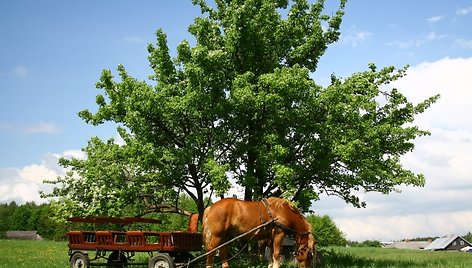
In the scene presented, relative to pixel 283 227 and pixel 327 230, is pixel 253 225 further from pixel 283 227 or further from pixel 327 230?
pixel 327 230

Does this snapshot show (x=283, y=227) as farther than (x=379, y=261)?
No

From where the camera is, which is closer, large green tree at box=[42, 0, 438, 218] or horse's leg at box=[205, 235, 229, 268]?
horse's leg at box=[205, 235, 229, 268]

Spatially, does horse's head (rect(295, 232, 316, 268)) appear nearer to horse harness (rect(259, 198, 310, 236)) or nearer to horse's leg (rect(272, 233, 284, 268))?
horse harness (rect(259, 198, 310, 236))

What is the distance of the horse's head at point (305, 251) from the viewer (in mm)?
16531

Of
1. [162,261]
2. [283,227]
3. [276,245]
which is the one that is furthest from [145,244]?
[283,227]

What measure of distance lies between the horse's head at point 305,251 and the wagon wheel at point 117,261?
735 cm

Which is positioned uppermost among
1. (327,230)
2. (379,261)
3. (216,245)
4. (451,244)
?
(327,230)

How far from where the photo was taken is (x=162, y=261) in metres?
17.5

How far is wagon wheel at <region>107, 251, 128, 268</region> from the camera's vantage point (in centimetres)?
2000

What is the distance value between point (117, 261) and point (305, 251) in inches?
315

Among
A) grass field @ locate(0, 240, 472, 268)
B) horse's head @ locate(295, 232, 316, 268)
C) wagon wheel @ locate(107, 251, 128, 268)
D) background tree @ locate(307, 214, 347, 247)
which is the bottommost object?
grass field @ locate(0, 240, 472, 268)

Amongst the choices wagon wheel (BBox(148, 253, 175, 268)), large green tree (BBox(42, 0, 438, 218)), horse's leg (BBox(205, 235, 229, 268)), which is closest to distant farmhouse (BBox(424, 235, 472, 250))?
large green tree (BBox(42, 0, 438, 218))

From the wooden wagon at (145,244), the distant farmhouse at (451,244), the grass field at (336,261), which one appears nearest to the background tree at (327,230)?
the distant farmhouse at (451,244)

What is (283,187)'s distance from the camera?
2336 cm
